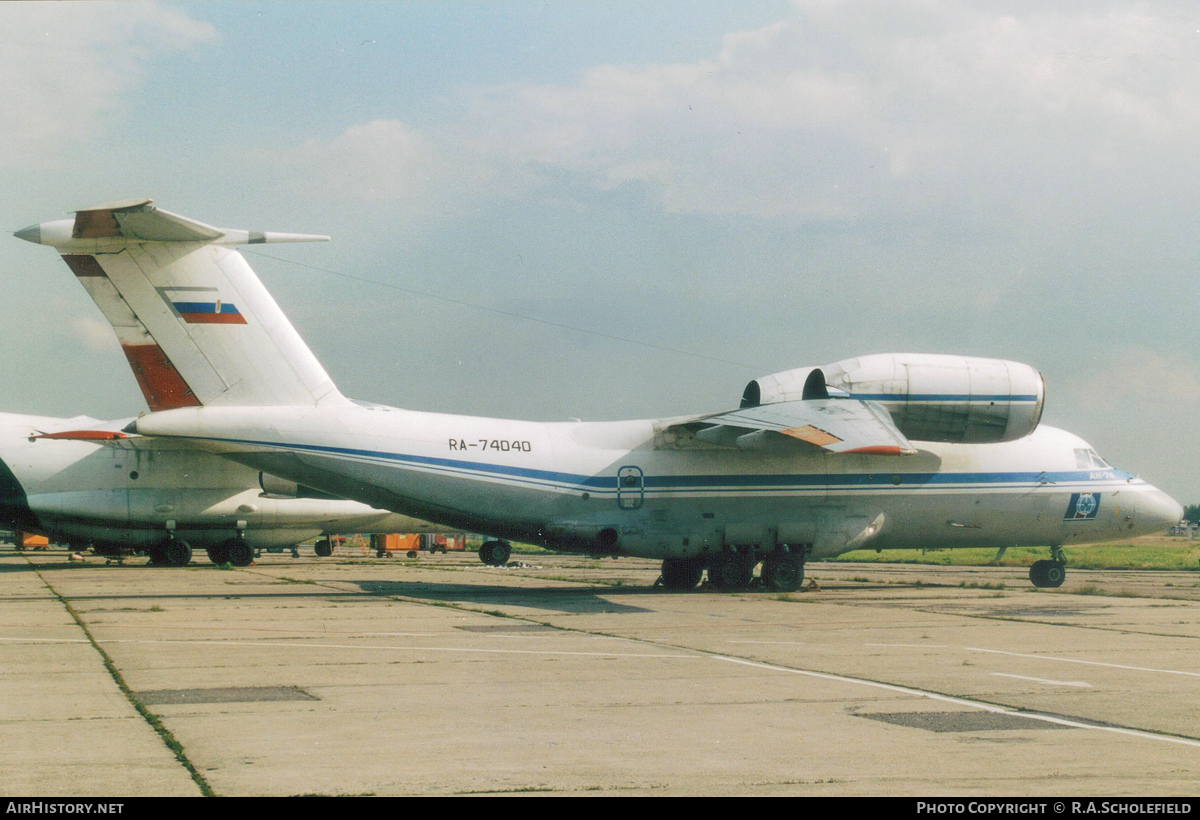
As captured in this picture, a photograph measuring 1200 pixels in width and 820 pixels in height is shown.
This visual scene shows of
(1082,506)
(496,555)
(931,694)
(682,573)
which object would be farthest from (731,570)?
(496,555)

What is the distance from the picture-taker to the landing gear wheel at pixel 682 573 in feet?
71.3

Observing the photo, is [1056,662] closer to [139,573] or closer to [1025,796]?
[1025,796]

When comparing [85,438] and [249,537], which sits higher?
[85,438]

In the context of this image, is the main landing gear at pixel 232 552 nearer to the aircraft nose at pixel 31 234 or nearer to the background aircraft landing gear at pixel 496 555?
the background aircraft landing gear at pixel 496 555

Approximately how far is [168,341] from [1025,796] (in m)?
15.3

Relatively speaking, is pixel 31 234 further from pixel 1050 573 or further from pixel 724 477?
pixel 1050 573

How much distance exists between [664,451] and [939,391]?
5053mm

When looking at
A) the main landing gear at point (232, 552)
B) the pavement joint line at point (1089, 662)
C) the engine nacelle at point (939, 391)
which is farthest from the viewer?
the main landing gear at point (232, 552)

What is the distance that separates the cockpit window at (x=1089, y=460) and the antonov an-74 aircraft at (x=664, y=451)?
0.13 ft

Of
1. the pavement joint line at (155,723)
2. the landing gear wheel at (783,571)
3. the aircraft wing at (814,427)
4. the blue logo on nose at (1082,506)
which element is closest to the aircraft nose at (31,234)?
the pavement joint line at (155,723)

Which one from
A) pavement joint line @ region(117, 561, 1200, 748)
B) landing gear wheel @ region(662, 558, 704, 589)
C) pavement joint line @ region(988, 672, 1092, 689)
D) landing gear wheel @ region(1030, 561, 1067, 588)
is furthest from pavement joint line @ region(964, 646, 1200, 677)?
landing gear wheel @ region(1030, 561, 1067, 588)

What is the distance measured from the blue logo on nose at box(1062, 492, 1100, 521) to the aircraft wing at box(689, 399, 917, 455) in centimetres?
628

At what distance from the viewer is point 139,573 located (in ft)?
94.8
